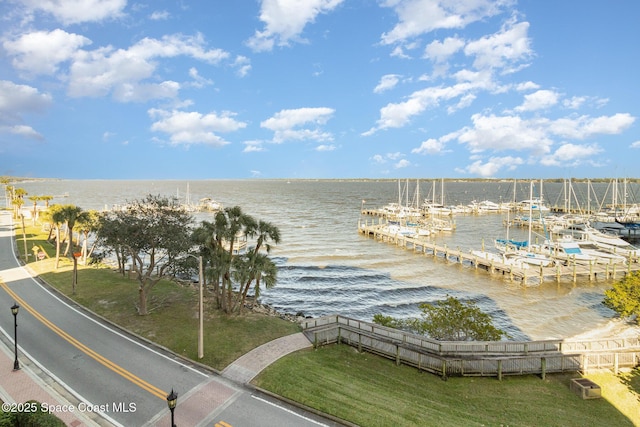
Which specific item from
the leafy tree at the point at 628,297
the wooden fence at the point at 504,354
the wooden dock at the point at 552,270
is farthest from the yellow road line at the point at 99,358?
the wooden dock at the point at 552,270

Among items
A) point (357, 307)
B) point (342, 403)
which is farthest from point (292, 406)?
point (357, 307)

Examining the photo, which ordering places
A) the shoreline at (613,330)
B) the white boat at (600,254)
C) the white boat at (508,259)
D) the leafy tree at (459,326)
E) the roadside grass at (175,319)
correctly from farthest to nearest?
the white boat at (600,254)
the white boat at (508,259)
the shoreline at (613,330)
the leafy tree at (459,326)
the roadside grass at (175,319)

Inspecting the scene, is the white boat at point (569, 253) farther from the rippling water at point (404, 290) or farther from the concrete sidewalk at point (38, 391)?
the concrete sidewalk at point (38, 391)

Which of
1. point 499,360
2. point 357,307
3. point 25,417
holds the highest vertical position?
point 25,417

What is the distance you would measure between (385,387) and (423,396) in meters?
1.99

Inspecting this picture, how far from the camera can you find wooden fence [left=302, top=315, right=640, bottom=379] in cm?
2062

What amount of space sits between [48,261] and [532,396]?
52871 mm

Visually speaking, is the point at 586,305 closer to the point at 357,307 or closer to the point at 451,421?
the point at 357,307

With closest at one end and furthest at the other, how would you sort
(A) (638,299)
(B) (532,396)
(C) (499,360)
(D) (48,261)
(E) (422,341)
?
(B) (532,396), (C) (499,360), (E) (422,341), (A) (638,299), (D) (48,261)

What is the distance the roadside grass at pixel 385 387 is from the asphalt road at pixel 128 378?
116cm

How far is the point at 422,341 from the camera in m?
22.2

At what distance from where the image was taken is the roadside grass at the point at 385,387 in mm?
16797

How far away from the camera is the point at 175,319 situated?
26875 millimetres

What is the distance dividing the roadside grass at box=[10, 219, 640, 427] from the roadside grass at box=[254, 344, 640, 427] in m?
0.05
